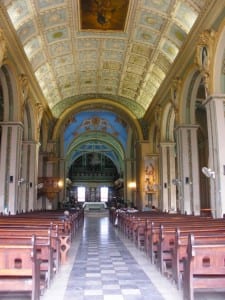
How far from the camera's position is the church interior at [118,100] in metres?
10.4

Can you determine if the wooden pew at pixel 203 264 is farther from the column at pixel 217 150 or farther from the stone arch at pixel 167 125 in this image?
the stone arch at pixel 167 125

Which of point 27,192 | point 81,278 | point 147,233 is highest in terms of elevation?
point 27,192

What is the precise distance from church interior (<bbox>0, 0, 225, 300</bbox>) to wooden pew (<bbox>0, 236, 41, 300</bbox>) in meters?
0.11

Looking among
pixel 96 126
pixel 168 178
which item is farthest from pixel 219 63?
pixel 96 126

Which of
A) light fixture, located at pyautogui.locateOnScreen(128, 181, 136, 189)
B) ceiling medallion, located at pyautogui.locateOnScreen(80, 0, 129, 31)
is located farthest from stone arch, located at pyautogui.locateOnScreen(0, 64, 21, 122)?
light fixture, located at pyautogui.locateOnScreen(128, 181, 136, 189)

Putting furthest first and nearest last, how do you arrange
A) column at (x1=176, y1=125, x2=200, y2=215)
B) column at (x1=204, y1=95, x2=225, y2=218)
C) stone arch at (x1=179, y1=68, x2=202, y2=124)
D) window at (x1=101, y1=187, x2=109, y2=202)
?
window at (x1=101, y1=187, x2=109, y2=202), stone arch at (x1=179, y1=68, x2=202, y2=124), column at (x1=176, y1=125, x2=200, y2=215), column at (x1=204, y1=95, x2=225, y2=218)

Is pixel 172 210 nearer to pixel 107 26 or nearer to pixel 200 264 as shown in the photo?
pixel 107 26

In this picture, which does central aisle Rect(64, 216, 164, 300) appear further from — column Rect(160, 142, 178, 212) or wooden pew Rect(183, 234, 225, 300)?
column Rect(160, 142, 178, 212)

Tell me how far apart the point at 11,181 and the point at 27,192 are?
3.76 metres

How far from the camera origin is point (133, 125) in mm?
24562

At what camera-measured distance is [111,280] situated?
5582 mm

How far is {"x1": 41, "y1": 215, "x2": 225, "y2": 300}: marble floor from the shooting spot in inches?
183

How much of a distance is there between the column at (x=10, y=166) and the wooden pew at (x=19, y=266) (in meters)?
9.76

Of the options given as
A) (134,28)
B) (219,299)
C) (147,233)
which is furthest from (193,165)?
(219,299)
